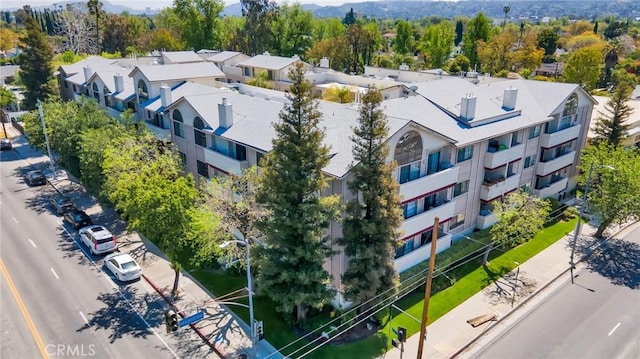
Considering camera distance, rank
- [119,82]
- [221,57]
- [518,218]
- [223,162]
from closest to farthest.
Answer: [518,218] < [223,162] < [119,82] < [221,57]

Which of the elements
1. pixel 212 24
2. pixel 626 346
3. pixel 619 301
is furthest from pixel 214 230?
pixel 212 24

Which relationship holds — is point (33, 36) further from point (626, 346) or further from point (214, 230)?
point (626, 346)

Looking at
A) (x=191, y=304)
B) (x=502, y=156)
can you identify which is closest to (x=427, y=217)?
(x=502, y=156)

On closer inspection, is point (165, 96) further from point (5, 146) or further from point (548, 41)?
point (548, 41)

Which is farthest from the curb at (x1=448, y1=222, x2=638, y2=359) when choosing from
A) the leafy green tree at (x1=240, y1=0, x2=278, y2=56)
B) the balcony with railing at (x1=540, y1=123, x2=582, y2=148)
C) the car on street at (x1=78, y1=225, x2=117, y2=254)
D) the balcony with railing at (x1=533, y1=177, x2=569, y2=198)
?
the leafy green tree at (x1=240, y1=0, x2=278, y2=56)

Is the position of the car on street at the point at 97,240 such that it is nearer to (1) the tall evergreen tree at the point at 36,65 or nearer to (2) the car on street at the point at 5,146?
(2) the car on street at the point at 5,146

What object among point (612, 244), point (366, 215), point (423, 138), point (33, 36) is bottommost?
point (612, 244)
